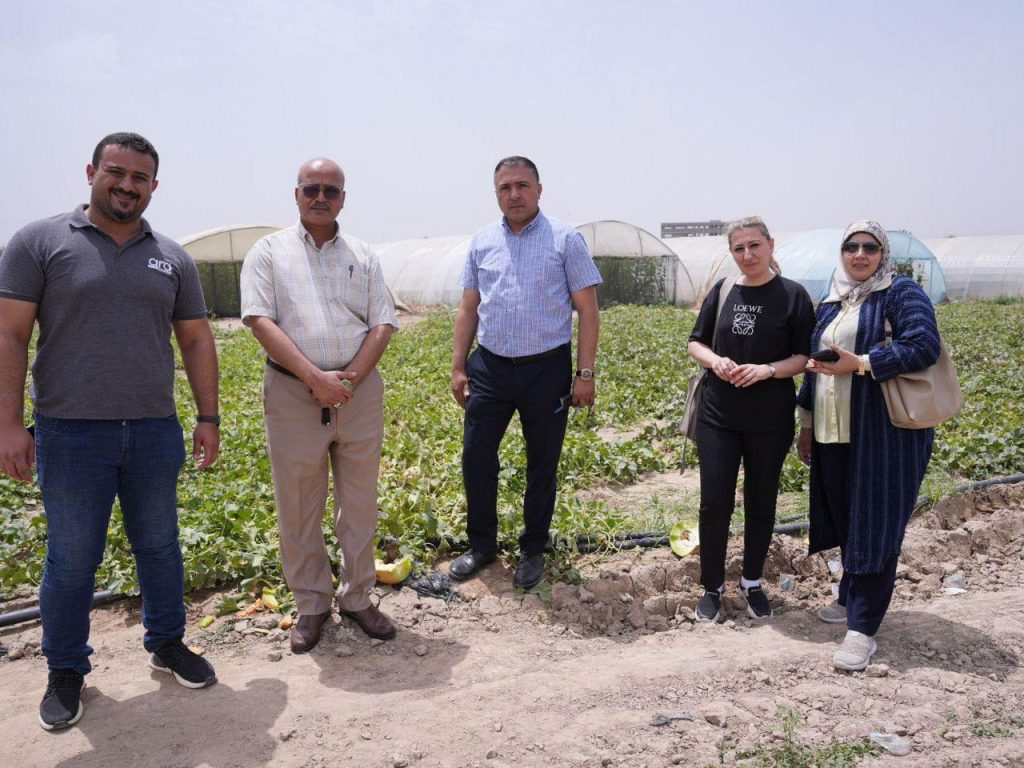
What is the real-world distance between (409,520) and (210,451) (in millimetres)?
1541

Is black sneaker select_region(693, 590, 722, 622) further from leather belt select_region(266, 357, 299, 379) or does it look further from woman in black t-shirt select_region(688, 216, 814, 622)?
leather belt select_region(266, 357, 299, 379)

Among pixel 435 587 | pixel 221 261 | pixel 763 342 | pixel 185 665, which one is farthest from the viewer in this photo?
pixel 221 261

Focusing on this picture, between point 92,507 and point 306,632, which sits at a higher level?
point 92,507

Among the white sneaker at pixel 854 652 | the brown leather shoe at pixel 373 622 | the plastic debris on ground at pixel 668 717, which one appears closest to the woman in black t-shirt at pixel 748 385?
the white sneaker at pixel 854 652

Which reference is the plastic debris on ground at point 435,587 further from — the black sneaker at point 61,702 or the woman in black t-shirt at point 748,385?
the black sneaker at point 61,702

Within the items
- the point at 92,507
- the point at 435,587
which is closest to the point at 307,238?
the point at 92,507

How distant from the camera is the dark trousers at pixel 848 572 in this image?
3342 mm

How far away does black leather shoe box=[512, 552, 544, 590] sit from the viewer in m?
3.98

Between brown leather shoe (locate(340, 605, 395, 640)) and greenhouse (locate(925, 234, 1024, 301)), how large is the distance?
25.7m

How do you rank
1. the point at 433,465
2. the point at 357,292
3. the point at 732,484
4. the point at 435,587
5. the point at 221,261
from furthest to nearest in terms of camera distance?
1. the point at 221,261
2. the point at 433,465
3. the point at 435,587
4. the point at 732,484
5. the point at 357,292

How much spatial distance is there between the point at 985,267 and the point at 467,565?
25686 millimetres

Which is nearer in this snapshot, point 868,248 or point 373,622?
point 868,248

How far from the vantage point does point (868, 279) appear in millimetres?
3336

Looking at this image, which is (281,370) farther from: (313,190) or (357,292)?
(313,190)
